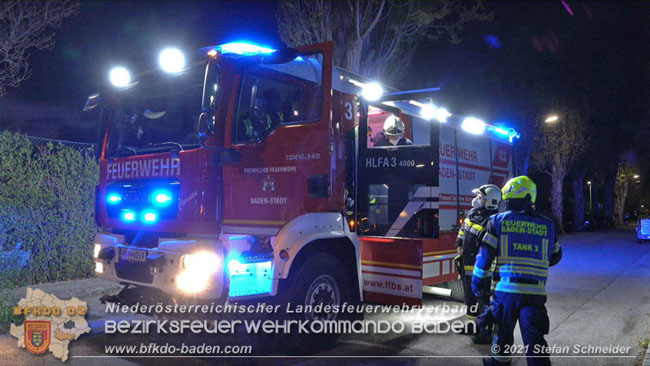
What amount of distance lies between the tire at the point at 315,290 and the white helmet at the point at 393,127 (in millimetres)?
2394

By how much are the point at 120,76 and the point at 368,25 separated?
9737mm

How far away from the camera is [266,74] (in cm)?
531

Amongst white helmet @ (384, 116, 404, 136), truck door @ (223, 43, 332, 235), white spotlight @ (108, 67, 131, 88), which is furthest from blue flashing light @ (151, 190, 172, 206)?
white helmet @ (384, 116, 404, 136)

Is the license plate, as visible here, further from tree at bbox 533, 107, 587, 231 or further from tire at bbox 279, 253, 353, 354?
tree at bbox 533, 107, 587, 231

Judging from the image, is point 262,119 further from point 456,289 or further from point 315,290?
point 456,289

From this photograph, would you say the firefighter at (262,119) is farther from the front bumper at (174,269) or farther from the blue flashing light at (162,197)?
the front bumper at (174,269)

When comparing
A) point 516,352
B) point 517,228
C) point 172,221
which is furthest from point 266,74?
point 516,352

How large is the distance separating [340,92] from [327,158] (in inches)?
30.0

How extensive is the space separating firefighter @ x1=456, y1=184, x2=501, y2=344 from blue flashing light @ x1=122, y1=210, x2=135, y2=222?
384 centimetres

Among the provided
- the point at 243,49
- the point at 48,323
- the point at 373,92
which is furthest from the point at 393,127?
the point at 48,323

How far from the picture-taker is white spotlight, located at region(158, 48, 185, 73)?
5.32 metres

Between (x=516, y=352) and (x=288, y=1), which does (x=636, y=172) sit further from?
(x=516, y=352)

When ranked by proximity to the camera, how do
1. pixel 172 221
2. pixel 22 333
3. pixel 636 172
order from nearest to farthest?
pixel 172 221
pixel 22 333
pixel 636 172

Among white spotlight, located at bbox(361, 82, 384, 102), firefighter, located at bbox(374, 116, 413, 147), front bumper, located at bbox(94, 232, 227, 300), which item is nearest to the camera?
front bumper, located at bbox(94, 232, 227, 300)
